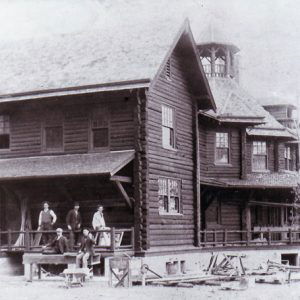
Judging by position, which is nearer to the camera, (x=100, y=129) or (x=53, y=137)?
(x=100, y=129)

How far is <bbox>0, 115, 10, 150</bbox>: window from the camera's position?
91.6ft

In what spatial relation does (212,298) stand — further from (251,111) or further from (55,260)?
(251,111)

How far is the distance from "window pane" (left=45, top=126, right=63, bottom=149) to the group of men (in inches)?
95.9

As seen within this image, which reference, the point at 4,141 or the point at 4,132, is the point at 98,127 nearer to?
the point at 4,132

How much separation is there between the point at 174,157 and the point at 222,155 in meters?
7.24

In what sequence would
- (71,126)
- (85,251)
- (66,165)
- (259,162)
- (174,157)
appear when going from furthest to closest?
(259,162) < (174,157) < (71,126) < (66,165) < (85,251)

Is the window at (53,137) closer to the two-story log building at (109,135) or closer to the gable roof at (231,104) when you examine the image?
the two-story log building at (109,135)

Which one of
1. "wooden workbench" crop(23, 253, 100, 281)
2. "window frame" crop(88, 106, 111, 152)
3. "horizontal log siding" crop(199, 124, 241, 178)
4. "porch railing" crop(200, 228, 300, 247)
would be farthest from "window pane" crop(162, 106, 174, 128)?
"wooden workbench" crop(23, 253, 100, 281)

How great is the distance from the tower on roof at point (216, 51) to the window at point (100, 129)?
538 inches

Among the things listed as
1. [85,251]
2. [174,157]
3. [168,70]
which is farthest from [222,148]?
[85,251]

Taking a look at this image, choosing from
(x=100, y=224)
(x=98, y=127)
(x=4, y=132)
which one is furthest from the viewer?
(x=4, y=132)

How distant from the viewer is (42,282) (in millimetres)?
22281

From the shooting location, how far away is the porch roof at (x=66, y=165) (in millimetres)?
23672

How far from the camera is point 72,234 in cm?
2330
